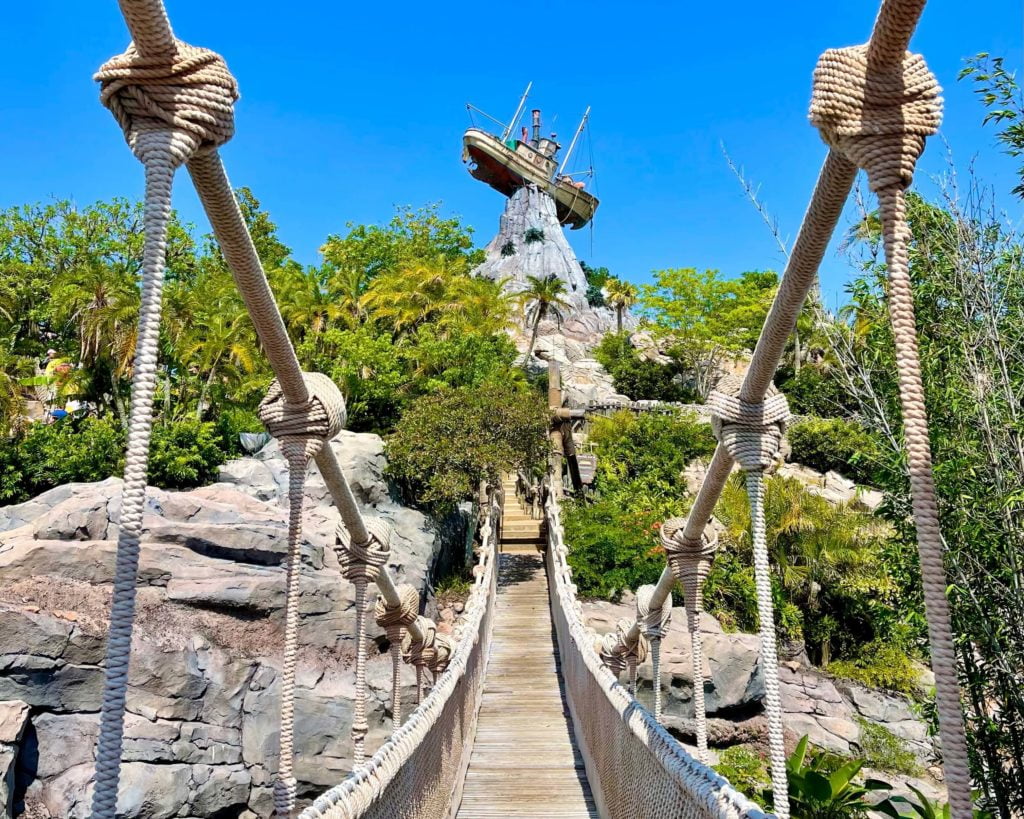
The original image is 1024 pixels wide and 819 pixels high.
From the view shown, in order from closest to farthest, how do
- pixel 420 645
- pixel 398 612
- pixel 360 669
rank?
1. pixel 360 669
2. pixel 398 612
3. pixel 420 645

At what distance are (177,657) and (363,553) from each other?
5149mm

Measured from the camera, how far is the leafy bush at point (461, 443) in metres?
11.2

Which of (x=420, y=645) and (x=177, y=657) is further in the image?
(x=177, y=657)

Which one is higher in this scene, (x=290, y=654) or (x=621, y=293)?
(x=621, y=293)

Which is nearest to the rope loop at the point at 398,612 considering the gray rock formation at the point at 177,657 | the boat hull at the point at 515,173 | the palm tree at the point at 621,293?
the gray rock formation at the point at 177,657

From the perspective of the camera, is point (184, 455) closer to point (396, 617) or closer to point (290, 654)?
point (396, 617)

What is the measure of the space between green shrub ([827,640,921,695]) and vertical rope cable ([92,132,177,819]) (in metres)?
11.2

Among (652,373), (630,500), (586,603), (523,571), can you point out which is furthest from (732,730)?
(652,373)

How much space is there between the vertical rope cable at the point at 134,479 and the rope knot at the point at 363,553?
6.29ft

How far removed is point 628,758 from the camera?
3518mm

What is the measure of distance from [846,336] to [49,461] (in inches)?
421

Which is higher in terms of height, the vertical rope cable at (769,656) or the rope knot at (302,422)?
the rope knot at (302,422)

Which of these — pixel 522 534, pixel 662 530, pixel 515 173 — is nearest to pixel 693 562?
pixel 662 530

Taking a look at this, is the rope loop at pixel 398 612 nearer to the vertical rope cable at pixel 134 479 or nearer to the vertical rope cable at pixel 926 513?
the vertical rope cable at pixel 134 479
